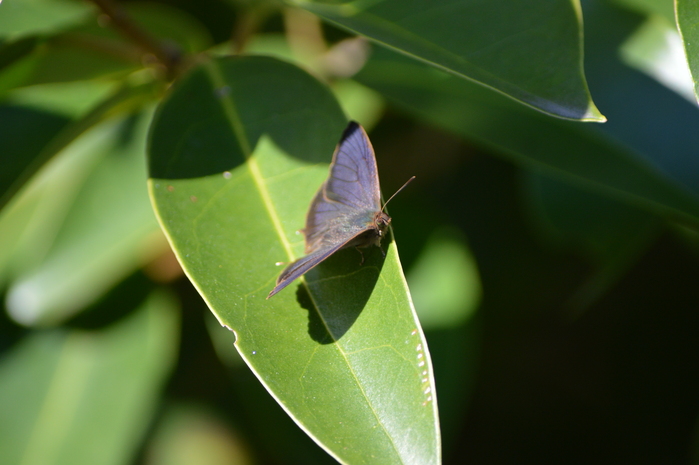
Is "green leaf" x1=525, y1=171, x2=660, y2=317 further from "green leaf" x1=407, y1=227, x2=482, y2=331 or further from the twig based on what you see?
the twig

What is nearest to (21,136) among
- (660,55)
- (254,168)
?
(254,168)

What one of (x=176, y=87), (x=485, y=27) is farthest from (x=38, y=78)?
(x=485, y=27)

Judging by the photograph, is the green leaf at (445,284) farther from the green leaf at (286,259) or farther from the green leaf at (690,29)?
the green leaf at (690,29)

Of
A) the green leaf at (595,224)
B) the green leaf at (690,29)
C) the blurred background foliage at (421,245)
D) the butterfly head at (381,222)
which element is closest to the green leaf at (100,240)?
the blurred background foliage at (421,245)

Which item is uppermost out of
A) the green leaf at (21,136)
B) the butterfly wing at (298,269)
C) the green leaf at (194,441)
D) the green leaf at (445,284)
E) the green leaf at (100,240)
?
the butterfly wing at (298,269)

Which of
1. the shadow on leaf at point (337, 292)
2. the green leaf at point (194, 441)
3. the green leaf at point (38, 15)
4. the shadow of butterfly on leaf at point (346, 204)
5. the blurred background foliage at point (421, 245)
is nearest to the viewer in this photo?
the shadow on leaf at point (337, 292)

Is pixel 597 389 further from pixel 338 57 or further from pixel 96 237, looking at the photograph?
pixel 96 237

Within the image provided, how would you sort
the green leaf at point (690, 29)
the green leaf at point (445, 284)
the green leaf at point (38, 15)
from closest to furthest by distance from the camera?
the green leaf at point (690, 29), the green leaf at point (38, 15), the green leaf at point (445, 284)

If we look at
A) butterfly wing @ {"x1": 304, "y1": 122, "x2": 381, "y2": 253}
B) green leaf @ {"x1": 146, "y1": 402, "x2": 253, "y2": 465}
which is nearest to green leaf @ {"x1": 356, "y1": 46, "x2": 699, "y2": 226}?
butterfly wing @ {"x1": 304, "y1": 122, "x2": 381, "y2": 253}
